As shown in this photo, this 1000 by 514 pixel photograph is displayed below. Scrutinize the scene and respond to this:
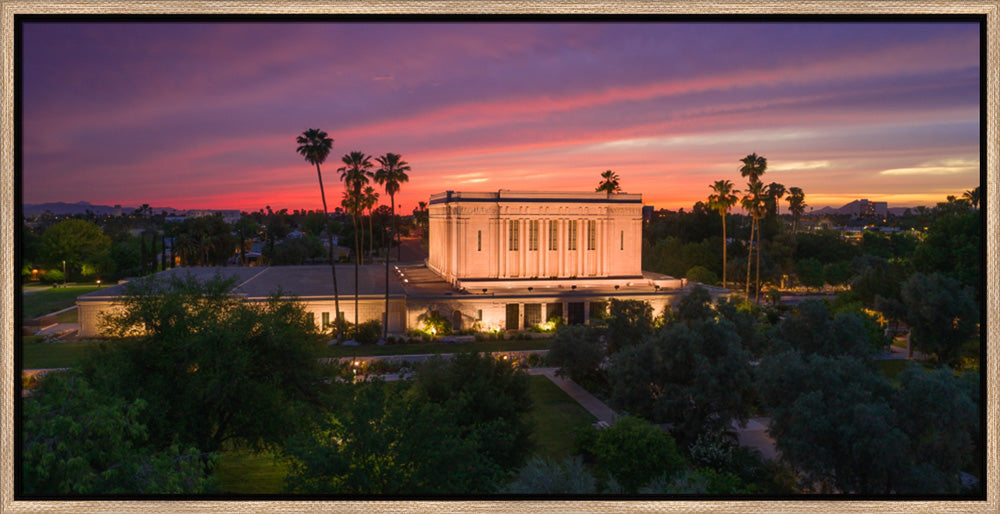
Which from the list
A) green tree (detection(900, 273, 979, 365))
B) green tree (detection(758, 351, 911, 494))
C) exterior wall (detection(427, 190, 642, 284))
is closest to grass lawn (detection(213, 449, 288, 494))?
green tree (detection(758, 351, 911, 494))

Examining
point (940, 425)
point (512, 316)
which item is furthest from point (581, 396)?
point (512, 316)

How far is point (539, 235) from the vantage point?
4062 cm

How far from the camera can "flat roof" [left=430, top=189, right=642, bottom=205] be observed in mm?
39594

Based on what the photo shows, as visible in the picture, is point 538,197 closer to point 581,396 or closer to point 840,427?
point 581,396

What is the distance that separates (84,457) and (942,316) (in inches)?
1137

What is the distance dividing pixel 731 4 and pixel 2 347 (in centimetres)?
1154

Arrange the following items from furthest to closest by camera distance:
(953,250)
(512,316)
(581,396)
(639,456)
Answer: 1. (512,316)
2. (953,250)
3. (581,396)
4. (639,456)

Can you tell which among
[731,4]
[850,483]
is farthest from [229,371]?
[850,483]

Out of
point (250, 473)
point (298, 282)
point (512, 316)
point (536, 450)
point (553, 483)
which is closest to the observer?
point (553, 483)

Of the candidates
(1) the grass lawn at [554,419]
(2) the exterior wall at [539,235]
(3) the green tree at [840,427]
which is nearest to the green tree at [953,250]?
(2) the exterior wall at [539,235]

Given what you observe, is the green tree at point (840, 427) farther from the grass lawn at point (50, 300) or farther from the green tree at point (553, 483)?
the grass lawn at point (50, 300)

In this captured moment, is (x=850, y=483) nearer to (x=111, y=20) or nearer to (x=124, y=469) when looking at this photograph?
(x=124, y=469)

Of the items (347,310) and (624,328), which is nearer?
(624,328)

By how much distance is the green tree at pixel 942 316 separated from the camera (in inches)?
896
